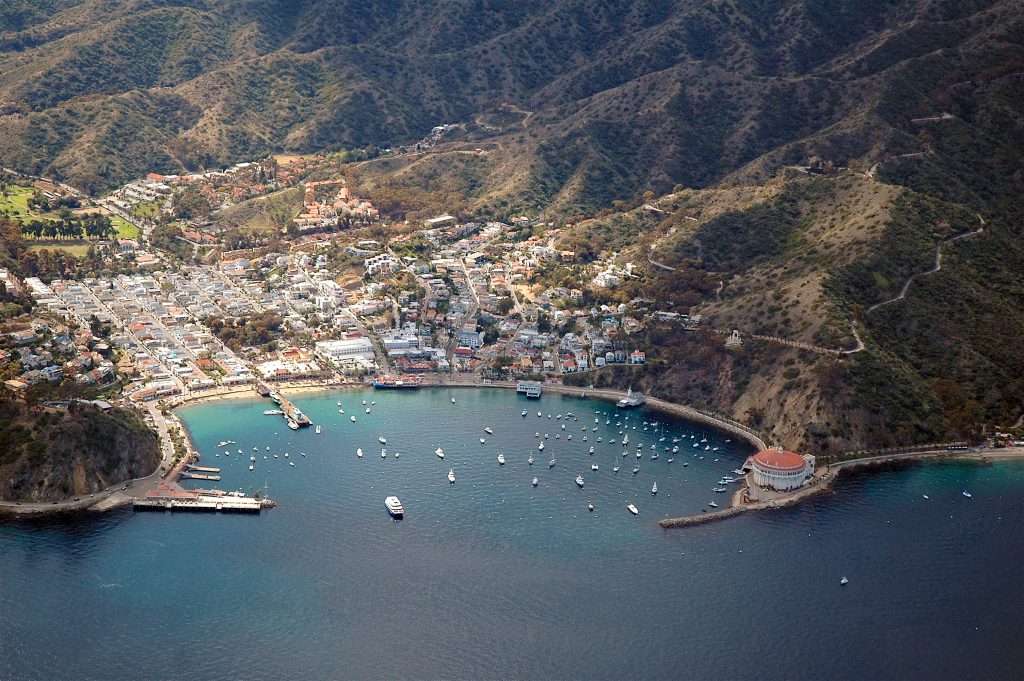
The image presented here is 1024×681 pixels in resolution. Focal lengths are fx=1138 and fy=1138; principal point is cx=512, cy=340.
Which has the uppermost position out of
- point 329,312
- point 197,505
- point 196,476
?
point 329,312

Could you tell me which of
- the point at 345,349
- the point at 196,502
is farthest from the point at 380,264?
the point at 196,502

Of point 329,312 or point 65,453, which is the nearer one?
point 65,453

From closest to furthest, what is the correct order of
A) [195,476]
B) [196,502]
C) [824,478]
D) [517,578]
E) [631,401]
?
[517,578] → [196,502] → [195,476] → [824,478] → [631,401]

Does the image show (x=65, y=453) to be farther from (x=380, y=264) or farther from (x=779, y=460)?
(x=380, y=264)

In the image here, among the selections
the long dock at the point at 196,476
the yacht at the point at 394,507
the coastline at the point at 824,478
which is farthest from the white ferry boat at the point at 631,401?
the long dock at the point at 196,476

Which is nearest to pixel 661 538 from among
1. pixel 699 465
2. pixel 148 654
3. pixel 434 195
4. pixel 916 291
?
pixel 699 465

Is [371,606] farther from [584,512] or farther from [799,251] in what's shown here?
[799,251]

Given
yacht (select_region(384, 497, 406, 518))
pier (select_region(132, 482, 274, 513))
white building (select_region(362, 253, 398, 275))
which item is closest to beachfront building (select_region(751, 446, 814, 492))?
yacht (select_region(384, 497, 406, 518))
